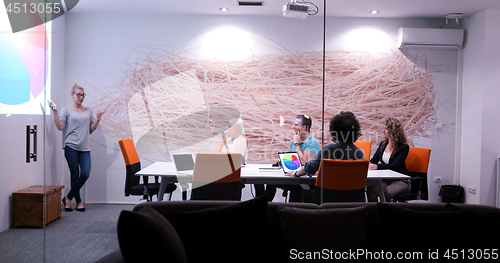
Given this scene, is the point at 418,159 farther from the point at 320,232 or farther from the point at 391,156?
the point at 320,232

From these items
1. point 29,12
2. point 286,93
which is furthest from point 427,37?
point 29,12

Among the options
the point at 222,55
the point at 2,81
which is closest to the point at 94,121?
the point at 2,81

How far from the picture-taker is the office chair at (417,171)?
2.49 metres

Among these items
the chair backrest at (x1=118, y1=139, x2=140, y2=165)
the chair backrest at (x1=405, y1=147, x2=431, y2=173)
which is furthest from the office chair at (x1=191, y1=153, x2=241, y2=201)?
the chair backrest at (x1=405, y1=147, x2=431, y2=173)

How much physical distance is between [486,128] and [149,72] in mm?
2781

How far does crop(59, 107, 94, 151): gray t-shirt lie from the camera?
2.13 metres

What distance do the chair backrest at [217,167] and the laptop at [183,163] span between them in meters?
0.05

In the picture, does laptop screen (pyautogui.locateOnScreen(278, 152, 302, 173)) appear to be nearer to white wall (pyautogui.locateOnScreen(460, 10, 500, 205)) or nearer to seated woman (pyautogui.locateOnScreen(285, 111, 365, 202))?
seated woman (pyautogui.locateOnScreen(285, 111, 365, 202))

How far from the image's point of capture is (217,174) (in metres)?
2.51

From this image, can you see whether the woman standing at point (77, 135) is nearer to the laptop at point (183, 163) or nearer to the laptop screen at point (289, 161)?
the laptop at point (183, 163)

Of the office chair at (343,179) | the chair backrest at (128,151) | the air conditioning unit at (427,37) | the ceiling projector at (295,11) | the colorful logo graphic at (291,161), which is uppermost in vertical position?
the ceiling projector at (295,11)

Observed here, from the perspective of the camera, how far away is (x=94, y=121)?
2154 mm

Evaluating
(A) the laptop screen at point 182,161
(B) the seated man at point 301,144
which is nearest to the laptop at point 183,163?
(A) the laptop screen at point 182,161

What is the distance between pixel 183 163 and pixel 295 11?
150 cm
